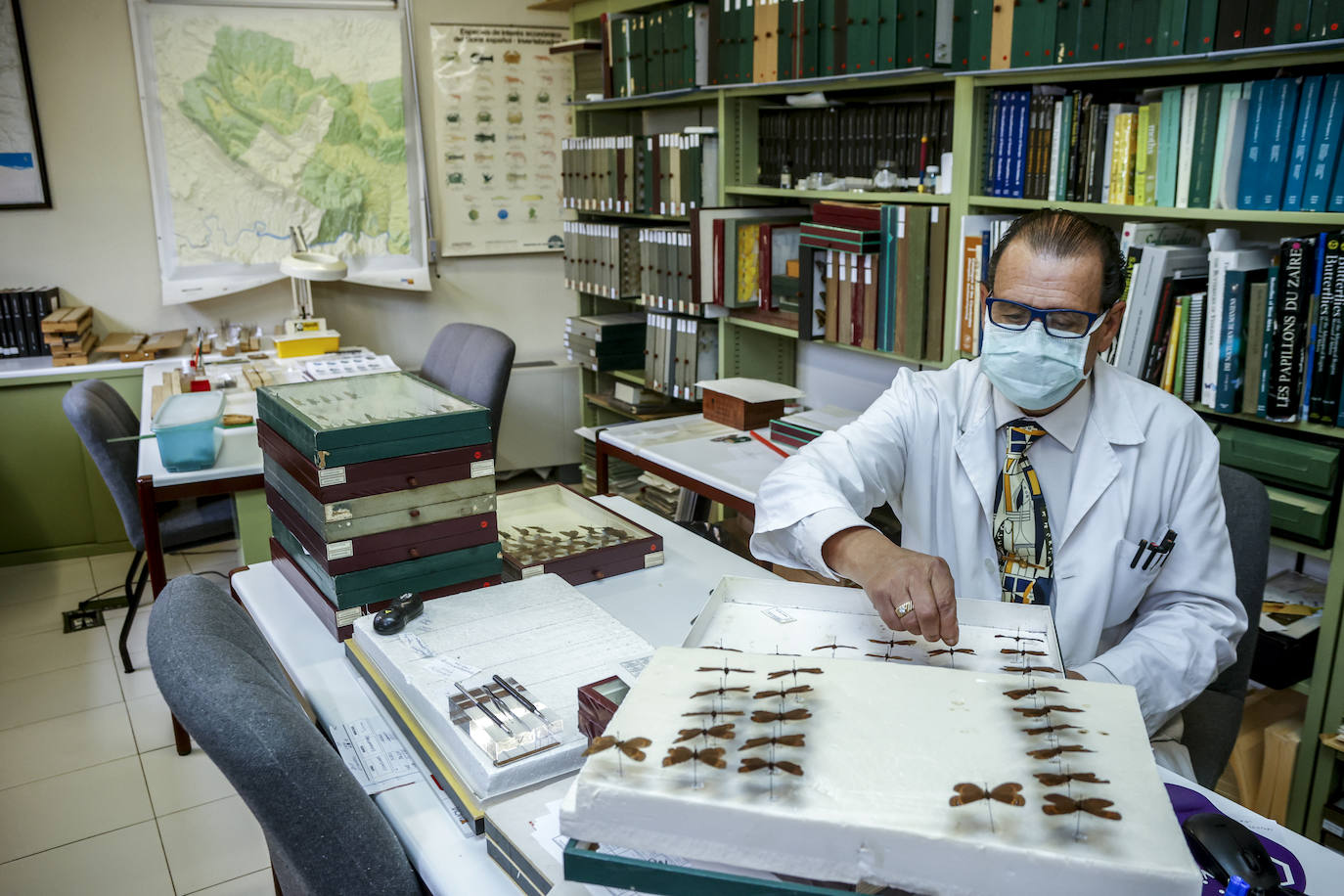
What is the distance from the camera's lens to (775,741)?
79 centimetres

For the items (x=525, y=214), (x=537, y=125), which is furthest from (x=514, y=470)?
(x=537, y=125)

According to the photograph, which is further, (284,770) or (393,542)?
(393,542)

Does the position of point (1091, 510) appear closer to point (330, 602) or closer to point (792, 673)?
point (792, 673)

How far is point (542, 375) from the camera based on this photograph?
5000 millimetres

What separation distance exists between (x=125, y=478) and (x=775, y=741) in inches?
109

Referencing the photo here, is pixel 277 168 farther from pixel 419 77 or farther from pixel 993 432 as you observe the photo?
pixel 993 432

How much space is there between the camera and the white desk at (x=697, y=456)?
268 centimetres

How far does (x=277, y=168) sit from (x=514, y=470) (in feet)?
5.84

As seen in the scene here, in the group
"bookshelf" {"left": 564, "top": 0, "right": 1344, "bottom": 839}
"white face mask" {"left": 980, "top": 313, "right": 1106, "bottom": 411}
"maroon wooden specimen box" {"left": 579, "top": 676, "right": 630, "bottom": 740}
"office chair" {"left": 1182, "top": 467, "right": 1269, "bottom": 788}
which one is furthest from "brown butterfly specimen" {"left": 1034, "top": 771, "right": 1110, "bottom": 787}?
"bookshelf" {"left": 564, "top": 0, "right": 1344, "bottom": 839}

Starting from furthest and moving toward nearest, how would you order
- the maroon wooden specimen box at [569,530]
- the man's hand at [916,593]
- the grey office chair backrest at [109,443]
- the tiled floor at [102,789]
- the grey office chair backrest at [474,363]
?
the grey office chair backrest at [474,363] < the grey office chair backrest at [109,443] < the tiled floor at [102,789] < the maroon wooden specimen box at [569,530] < the man's hand at [916,593]

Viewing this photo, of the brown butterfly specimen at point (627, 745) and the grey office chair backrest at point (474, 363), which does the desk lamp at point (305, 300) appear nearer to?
the grey office chair backrest at point (474, 363)

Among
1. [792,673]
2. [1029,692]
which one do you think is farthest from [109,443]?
[1029,692]

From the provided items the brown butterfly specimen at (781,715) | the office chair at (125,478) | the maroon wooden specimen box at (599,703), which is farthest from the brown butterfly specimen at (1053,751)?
the office chair at (125,478)

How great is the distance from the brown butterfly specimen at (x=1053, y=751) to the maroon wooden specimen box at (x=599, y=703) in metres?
0.45
